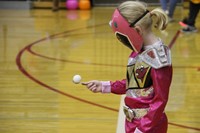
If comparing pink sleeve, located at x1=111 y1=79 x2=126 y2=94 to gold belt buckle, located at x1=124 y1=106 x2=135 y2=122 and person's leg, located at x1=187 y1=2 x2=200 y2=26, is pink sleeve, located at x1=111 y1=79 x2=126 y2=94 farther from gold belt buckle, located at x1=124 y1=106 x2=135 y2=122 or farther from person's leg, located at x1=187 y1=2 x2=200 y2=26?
person's leg, located at x1=187 y1=2 x2=200 y2=26

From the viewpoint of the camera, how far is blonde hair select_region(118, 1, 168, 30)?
7.36 ft

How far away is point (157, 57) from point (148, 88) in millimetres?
170

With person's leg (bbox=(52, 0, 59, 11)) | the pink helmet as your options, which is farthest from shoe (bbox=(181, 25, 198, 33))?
the pink helmet

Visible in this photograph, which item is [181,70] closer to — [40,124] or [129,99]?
[40,124]

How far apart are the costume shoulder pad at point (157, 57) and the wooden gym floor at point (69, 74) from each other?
0.40m

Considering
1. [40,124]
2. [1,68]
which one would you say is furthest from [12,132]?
[1,68]

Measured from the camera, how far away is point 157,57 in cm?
226

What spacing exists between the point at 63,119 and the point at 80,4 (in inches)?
294

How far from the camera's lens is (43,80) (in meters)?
5.61

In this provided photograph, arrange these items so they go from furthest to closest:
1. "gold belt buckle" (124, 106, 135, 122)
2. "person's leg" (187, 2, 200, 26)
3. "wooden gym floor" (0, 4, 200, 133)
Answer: "person's leg" (187, 2, 200, 26) < "wooden gym floor" (0, 4, 200, 133) < "gold belt buckle" (124, 106, 135, 122)

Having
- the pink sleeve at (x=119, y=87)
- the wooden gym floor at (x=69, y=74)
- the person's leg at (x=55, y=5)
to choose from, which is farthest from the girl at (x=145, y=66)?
the person's leg at (x=55, y=5)

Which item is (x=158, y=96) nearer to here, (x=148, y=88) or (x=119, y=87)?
(x=148, y=88)

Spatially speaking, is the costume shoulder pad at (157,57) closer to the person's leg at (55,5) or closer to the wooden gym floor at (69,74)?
the wooden gym floor at (69,74)

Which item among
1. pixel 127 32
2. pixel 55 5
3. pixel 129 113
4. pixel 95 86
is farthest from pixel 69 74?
pixel 55 5
